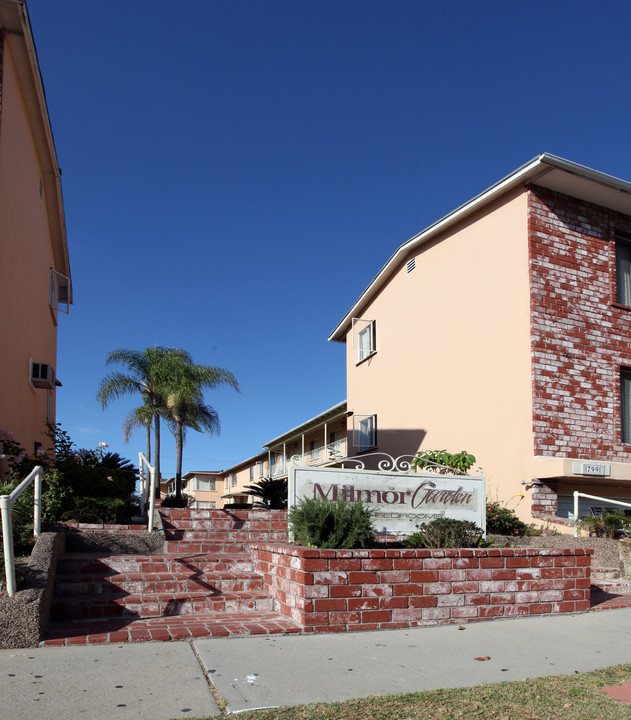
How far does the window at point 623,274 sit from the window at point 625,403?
61.2 inches

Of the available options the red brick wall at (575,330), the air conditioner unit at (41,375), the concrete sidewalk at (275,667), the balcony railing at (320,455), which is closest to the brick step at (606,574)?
the red brick wall at (575,330)

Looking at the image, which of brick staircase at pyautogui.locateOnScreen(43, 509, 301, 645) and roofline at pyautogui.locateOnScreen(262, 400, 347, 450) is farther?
roofline at pyautogui.locateOnScreen(262, 400, 347, 450)

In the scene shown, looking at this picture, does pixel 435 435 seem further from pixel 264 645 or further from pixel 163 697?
pixel 163 697

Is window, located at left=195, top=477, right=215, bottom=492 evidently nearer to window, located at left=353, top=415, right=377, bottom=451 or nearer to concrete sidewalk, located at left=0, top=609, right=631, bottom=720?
window, located at left=353, top=415, right=377, bottom=451

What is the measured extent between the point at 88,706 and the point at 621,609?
5.69m

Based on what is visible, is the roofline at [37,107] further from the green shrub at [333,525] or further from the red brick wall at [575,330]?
the red brick wall at [575,330]

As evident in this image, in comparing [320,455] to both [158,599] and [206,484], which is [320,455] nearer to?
[158,599]

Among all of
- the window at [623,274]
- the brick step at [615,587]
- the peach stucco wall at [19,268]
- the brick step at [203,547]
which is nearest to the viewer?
the brick step at [203,547]

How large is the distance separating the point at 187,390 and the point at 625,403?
54.1ft

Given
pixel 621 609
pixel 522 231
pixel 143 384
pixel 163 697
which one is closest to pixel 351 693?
pixel 163 697

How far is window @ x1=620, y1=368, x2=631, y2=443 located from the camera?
1326 cm

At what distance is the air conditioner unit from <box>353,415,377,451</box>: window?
909 centimetres

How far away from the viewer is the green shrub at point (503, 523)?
11.0 meters

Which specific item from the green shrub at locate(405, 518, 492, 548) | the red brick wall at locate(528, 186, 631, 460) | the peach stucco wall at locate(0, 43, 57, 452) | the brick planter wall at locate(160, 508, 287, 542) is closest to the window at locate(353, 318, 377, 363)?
the red brick wall at locate(528, 186, 631, 460)
